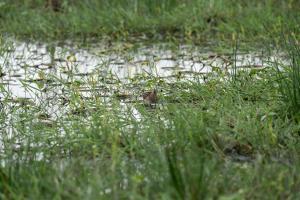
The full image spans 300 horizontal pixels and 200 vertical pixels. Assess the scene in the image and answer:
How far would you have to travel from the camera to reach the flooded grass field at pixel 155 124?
2.79 metres

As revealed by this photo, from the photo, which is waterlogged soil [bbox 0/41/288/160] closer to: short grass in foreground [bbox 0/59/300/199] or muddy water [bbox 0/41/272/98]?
muddy water [bbox 0/41/272/98]

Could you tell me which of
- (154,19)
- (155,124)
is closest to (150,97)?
(155,124)

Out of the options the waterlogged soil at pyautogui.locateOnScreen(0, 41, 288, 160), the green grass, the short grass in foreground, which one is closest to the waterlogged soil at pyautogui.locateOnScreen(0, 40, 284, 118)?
the waterlogged soil at pyautogui.locateOnScreen(0, 41, 288, 160)

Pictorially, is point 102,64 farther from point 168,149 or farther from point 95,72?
point 168,149

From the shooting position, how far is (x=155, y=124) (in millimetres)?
3775

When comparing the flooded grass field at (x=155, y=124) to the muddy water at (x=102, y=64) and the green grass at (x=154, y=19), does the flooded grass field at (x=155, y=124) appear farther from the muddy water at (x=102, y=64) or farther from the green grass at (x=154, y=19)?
the green grass at (x=154, y=19)

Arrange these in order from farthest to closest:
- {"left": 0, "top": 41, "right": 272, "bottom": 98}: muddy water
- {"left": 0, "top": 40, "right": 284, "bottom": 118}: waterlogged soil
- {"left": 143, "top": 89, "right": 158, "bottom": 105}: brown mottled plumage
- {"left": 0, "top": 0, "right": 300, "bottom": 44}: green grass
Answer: {"left": 0, "top": 0, "right": 300, "bottom": 44}: green grass < {"left": 0, "top": 41, "right": 272, "bottom": 98}: muddy water < {"left": 0, "top": 40, "right": 284, "bottom": 118}: waterlogged soil < {"left": 143, "top": 89, "right": 158, "bottom": 105}: brown mottled plumage

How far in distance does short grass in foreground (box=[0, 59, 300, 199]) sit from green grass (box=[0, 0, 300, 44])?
2.68 m

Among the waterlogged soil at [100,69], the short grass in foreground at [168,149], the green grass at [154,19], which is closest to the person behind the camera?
the short grass in foreground at [168,149]

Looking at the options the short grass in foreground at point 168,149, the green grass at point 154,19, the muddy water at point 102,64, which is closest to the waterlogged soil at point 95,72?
the muddy water at point 102,64

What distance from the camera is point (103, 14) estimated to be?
8.05 meters

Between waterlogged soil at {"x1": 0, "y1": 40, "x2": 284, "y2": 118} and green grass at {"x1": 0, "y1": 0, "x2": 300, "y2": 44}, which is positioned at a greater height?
green grass at {"x1": 0, "y1": 0, "x2": 300, "y2": 44}

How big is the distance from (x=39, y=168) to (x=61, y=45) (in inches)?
172

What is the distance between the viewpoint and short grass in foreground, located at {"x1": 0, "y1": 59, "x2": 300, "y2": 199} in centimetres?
275
